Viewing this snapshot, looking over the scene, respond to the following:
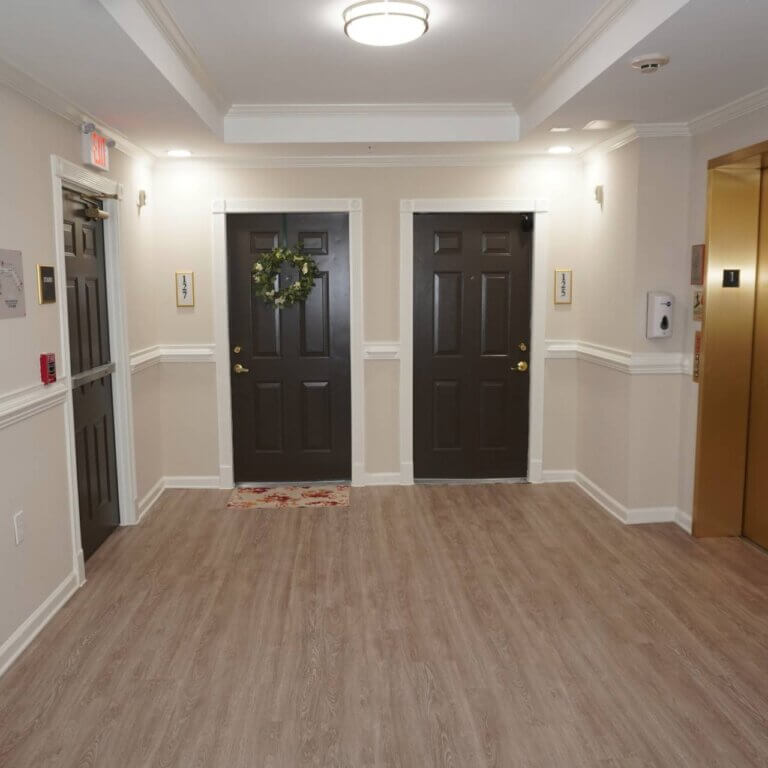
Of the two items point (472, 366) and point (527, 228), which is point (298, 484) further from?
point (527, 228)

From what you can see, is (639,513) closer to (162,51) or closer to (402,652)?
(402,652)

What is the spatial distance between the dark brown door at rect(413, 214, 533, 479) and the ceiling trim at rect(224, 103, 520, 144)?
0.76m

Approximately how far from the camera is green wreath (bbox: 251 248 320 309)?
5.24 meters

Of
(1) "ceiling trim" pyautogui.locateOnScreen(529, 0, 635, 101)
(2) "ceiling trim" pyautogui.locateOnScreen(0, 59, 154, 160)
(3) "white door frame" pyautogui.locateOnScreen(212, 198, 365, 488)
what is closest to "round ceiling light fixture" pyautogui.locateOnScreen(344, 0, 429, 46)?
(1) "ceiling trim" pyautogui.locateOnScreen(529, 0, 635, 101)

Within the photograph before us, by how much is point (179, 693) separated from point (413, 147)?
11.8 feet

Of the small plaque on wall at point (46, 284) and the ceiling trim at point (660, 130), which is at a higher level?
the ceiling trim at point (660, 130)

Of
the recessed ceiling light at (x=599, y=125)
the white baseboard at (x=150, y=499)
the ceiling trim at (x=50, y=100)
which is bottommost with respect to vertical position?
the white baseboard at (x=150, y=499)

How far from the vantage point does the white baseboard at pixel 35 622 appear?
9.70 ft

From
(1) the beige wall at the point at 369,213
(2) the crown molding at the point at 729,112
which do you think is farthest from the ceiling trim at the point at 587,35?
(1) the beige wall at the point at 369,213

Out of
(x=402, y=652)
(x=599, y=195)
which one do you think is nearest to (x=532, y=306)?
(x=599, y=195)

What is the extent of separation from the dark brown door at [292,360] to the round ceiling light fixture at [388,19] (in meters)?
2.33

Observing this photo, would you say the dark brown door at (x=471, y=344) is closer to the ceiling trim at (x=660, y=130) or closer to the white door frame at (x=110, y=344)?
the ceiling trim at (x=660, y=130)

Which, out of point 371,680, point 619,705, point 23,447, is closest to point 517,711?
point 619,705

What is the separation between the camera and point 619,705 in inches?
106
